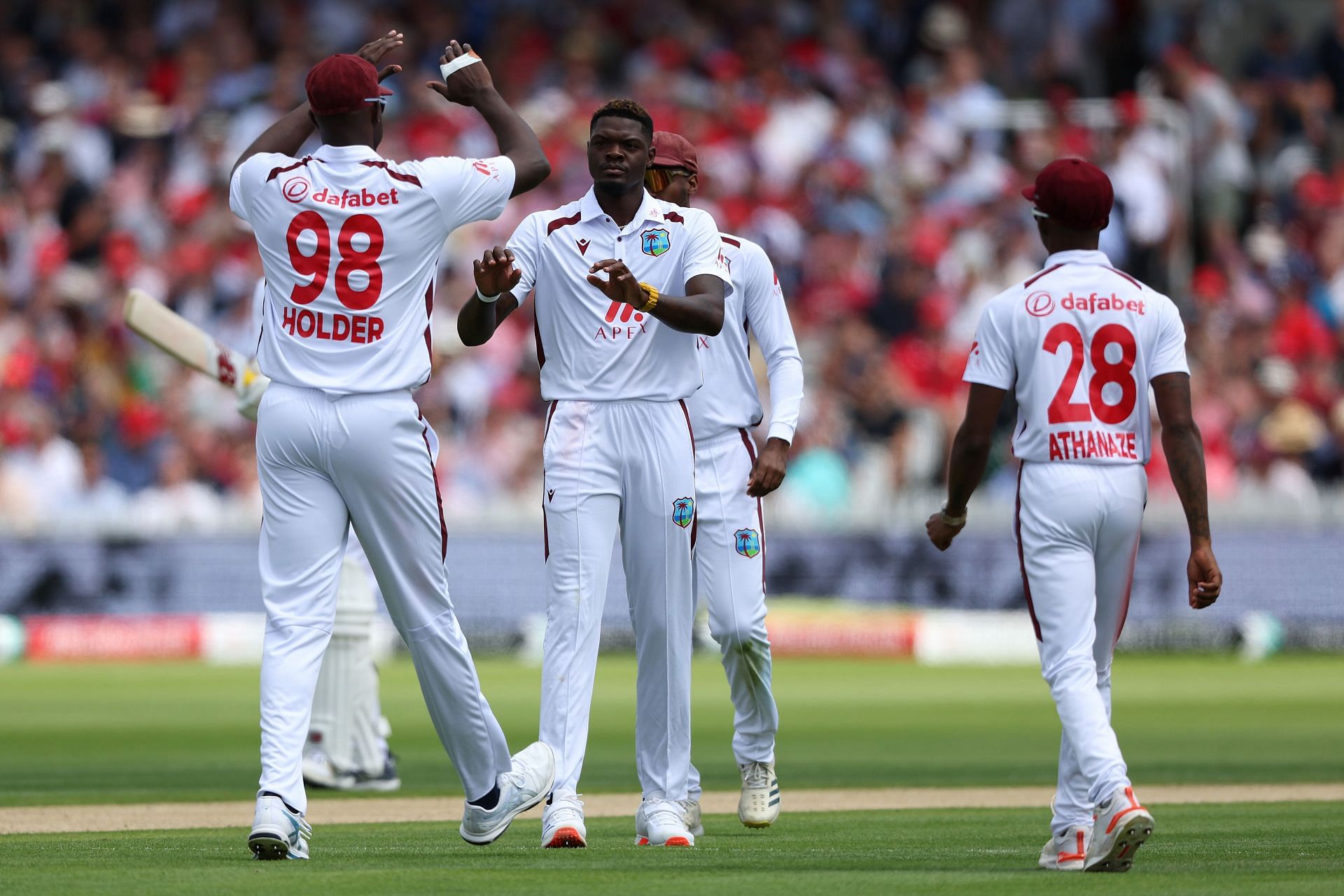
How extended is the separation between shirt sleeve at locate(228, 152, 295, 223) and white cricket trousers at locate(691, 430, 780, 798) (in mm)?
2514

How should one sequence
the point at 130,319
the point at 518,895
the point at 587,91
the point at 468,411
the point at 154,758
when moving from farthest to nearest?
1. the point at 587,91
2. the point at 468,411
3. the point at 154,758
4. the point at 130,319
5. the point at 518,895

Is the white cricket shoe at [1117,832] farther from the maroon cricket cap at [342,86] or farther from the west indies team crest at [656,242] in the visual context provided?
the maroon cricket cap at [342,86]

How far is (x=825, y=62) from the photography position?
25844 mm

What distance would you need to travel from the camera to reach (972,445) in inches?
277

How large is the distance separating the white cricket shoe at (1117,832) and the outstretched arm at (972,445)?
1.02 m

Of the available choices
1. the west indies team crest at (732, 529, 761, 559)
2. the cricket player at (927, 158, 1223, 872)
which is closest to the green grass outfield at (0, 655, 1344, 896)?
the cricket player at (927, 158, 1223, 872)

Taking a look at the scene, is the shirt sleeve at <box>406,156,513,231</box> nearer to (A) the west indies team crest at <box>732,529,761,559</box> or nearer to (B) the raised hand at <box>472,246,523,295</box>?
(B) the raised hand at <box>472,246,523,295</box>

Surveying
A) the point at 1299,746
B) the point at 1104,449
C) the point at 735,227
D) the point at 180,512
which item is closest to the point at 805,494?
the point at 735,227

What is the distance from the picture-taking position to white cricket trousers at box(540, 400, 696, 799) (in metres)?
7.47

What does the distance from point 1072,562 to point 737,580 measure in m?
2.24

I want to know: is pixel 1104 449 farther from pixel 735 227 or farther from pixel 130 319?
pixel 735 227

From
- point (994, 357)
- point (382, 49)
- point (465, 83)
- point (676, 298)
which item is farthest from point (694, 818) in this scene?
point (382, 49)

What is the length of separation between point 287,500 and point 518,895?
1.68m

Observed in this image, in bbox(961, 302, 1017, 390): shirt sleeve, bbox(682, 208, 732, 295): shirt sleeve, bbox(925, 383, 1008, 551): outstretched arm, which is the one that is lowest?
bbox(925, 383, 1008, 551): outstretched arm
